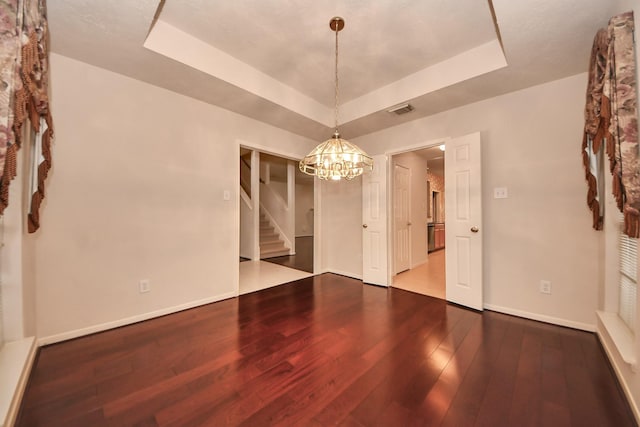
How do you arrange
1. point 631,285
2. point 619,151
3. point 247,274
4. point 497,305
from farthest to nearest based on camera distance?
point 247,274, point 497,305, point 631,285, point 619,151

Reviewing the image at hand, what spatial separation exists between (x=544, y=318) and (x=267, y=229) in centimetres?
615

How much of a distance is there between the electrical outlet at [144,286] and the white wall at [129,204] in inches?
1.6

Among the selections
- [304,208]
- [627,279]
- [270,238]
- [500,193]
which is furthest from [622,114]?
Answer: [304,208]

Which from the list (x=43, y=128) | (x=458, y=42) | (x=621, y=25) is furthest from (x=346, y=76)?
(x=43, y=128)

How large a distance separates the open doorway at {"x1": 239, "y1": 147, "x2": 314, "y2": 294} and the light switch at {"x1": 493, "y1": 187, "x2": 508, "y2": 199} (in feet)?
9.84

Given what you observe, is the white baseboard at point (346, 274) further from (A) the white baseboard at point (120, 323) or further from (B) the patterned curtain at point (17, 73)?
(B) the patterned curtain at point (17, 73)

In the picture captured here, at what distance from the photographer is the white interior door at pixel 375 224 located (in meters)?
3.58

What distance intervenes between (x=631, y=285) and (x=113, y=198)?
4.26 meters

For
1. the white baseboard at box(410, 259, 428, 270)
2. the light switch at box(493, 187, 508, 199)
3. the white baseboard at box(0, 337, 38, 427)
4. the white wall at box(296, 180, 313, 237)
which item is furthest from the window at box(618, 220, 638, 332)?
the white wall at box(296, 180, 313, 237)

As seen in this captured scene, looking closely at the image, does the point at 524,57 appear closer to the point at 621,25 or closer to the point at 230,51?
the point at 621,25

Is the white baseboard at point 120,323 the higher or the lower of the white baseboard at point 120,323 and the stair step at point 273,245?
the lower

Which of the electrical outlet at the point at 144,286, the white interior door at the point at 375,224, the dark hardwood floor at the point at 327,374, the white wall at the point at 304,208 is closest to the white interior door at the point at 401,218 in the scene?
the white interior door at the point at 375,224

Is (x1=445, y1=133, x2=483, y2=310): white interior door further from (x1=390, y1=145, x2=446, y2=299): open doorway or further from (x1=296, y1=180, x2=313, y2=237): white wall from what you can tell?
(x1=296, y1=180, x2=313, y2=237): white wall

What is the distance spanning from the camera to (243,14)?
76.3 inches
